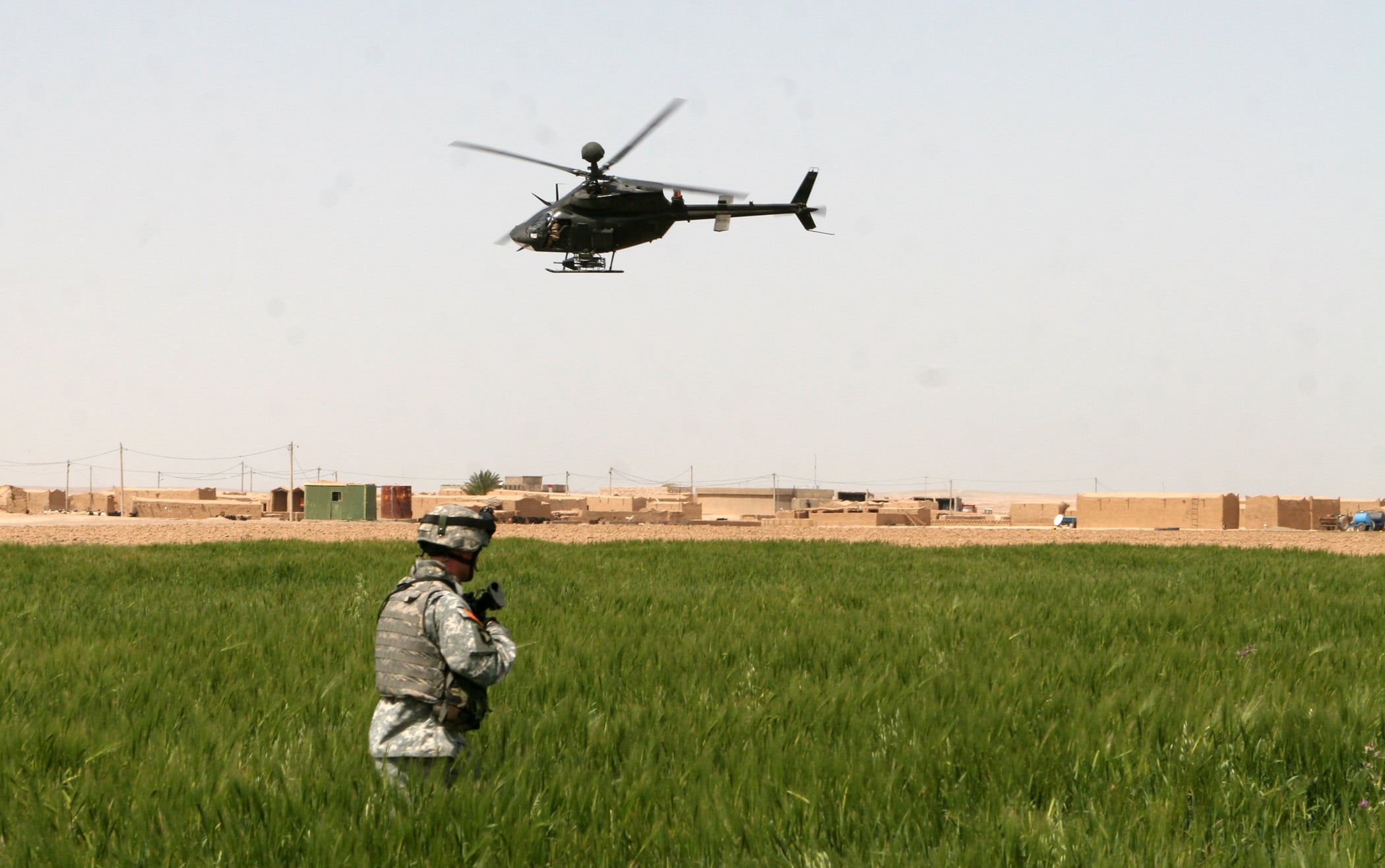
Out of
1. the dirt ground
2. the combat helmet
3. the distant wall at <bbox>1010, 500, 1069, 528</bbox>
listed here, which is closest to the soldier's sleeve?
the combat helmet

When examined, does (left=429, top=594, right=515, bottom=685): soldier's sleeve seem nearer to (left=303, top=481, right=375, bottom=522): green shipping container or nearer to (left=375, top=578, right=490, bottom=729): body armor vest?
(left=375, top=578, right=490, bottom=729): body armor vest

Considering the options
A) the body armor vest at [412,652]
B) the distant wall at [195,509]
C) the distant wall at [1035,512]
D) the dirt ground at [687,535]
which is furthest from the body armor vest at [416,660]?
the distant wall at [1035,512]

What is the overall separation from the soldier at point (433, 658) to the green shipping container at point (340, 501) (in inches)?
1740

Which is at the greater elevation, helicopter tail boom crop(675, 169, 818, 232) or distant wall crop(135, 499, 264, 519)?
helicopter tail boom crop(675, 169, 818, 232)

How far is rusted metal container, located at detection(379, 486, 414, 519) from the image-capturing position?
51750 millimetres

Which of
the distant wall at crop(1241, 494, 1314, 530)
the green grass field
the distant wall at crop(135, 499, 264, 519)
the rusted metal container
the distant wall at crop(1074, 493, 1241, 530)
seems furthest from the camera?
the distant wall at crop(135, 499, 264, 519)

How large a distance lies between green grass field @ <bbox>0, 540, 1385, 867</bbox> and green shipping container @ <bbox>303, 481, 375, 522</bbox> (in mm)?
36154

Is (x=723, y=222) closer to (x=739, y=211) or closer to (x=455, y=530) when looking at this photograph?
(x=739, y=211)

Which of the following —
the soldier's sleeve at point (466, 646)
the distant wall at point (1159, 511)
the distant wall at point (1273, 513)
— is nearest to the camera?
the soldier's sleeve at point (466, 646)

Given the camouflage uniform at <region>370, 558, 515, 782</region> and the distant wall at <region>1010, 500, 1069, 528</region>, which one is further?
the distant wall at <region>1010, 500, 1069, 528</region>

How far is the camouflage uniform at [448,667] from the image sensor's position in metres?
4.81

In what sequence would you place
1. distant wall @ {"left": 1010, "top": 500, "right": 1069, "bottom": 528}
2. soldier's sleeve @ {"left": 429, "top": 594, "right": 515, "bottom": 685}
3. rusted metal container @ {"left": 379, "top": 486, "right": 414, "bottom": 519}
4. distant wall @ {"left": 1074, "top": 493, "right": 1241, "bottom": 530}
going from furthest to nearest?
distant wall @ {"left": 1010, "top": 500, "right": 1069, "bottom": 528} < rusted metal container @ {"left": 379, "top": 486, "right": 414, "bottom": 519} < distant wall @ {"left": 1074, "top": 493, "right": 1241, "bottom": 530} < soldier's sleeve @ {"left": 429, "top": 594, "right": 515, "bottom": 685}

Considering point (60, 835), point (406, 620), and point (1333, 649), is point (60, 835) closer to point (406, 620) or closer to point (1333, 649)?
point (406, 620)

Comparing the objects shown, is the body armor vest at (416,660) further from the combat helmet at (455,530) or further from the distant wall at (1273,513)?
the distant wall at (1273,513)
